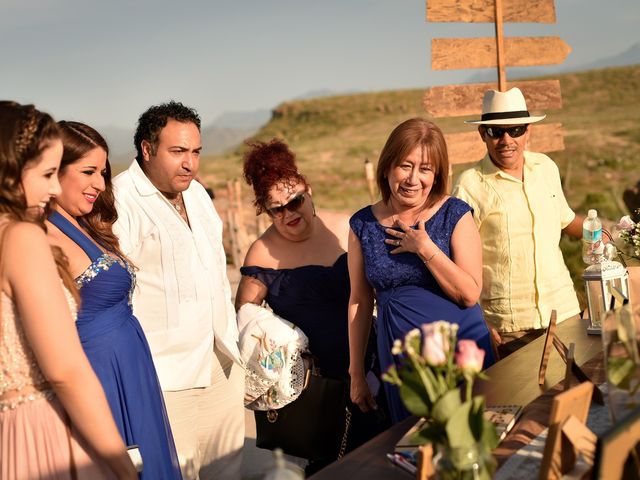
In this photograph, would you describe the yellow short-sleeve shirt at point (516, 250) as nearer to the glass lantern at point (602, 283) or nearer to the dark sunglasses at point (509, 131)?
the dark sunglasses at point (509, 131)

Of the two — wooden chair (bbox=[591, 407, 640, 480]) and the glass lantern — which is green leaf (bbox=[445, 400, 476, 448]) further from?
the glass lantern

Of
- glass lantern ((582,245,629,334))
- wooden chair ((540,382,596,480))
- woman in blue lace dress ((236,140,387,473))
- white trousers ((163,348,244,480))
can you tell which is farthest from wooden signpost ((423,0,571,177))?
wooden chair ((540,382,596,480))

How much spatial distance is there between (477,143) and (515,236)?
91.4 inches

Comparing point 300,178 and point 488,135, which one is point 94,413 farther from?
point 488,135

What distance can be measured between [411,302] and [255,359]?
924mm

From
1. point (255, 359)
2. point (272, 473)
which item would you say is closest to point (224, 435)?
point (255, 359)

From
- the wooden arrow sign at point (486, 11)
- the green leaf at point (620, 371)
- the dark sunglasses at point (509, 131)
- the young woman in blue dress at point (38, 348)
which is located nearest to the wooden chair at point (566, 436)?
the green leaf at point (620, 371)

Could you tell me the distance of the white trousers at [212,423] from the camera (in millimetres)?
3389

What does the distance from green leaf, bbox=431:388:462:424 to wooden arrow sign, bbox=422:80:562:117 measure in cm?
421

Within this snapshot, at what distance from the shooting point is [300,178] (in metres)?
3.79

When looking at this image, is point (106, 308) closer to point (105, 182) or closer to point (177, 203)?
point (105, 182)

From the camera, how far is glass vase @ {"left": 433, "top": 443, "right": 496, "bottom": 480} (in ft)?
5.00

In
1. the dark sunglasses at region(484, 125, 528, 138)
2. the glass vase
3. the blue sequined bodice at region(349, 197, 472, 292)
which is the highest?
the dark sunglasses at region(484, 125, 528, 138)

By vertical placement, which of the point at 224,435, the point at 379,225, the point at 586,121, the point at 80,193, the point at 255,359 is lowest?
the point at 224,435
